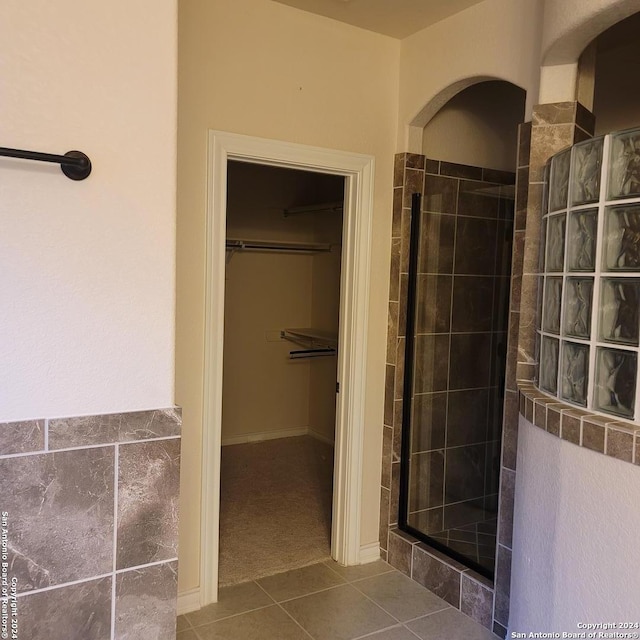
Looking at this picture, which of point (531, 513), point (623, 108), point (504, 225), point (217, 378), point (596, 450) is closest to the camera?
point (596, 450)

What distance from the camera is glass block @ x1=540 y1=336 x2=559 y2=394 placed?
1.79 m

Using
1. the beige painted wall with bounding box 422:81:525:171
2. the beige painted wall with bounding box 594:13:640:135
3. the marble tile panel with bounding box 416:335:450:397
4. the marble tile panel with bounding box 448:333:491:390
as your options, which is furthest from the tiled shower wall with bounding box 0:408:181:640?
the beige painted wall with bounding box 594:13:640:135

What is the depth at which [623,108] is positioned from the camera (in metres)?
3.18

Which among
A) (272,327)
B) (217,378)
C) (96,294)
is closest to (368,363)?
(217,378)

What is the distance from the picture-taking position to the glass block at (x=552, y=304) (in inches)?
70.8

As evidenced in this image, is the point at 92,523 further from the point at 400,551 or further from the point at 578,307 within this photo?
the point at 400,551

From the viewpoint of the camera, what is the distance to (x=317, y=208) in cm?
455

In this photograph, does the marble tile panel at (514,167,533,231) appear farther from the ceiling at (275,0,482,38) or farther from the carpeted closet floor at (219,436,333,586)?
the carpeted closet floor at (219,436,333,586)

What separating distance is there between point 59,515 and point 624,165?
1652 mm

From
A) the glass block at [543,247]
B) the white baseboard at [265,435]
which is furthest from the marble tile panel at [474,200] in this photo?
the white baseboard at [265,435]

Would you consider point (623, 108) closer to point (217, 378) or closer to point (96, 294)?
point (217, 378)

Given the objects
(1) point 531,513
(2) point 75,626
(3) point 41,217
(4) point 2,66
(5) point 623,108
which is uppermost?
(5) point 623,108

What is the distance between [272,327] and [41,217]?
12.0 ft

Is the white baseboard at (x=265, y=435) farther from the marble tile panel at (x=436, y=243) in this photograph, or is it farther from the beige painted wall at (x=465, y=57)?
the beige painted wall at (x=465, y=57)
